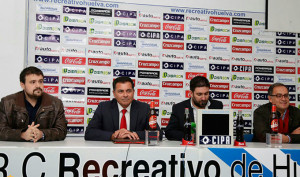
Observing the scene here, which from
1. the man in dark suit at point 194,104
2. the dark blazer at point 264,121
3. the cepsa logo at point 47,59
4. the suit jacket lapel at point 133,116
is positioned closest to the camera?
the dark blazer at point 264,121

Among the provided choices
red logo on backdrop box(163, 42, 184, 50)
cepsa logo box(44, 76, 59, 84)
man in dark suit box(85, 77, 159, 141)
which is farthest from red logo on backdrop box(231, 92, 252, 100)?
cepsa logo box(44, 76, 59, 84)

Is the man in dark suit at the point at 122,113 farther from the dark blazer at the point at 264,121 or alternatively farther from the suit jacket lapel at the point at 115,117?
the dark blazer at the point at 264,121

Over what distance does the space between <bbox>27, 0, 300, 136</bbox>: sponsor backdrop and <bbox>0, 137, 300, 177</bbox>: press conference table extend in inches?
81.0

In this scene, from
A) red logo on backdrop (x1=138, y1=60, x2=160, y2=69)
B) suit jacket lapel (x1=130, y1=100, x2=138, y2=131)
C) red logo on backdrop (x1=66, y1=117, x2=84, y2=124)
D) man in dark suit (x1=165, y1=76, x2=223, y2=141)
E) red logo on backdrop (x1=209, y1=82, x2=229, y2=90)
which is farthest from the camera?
red logo on backdrop (x1=209, y1=82, x2=229, y2=90)

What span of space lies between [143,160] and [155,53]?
2.43m

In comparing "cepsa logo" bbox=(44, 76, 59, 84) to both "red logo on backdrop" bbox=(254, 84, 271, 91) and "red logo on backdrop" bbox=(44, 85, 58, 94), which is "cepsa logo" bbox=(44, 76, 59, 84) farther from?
"red logo on backdrop" bbox=(254, 84, 271, 91)

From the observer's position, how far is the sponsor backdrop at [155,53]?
165 inches

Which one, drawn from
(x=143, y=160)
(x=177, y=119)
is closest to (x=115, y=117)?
(x=177, y=119)

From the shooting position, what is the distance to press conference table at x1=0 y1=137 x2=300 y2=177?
2.13 m

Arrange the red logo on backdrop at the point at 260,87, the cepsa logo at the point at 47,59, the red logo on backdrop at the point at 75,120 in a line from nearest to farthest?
the cepsa logo at the point at 47,59 < the red logo on backdrop at the point at 75,120 < the red logo on backdrop at the point at 260,87

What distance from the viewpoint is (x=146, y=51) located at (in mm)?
4418

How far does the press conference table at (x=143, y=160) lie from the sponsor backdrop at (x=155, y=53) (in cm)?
206

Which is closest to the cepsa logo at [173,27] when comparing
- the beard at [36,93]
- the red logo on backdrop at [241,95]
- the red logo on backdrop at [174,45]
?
the red logo on backdrop at [174,45]

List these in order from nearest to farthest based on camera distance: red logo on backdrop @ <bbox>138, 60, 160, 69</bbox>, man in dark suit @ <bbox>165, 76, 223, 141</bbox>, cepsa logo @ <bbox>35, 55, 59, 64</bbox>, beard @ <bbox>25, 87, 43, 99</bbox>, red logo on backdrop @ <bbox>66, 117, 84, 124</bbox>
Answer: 1. beard @ <bbox>25, 87, 43, 99</bbox>
2. man in dark suit @ <bbox>165, 76, 223, 141</bbox>
3. cepsa logo @ <bbox>35, 55, 59, 64</bbox>
4. red logo on backdrop @ <bbox>66, 117, 84, 124</bbox>
5. red logo on backdrop @ <bbox>138, 60, 160, 69</bbox>
